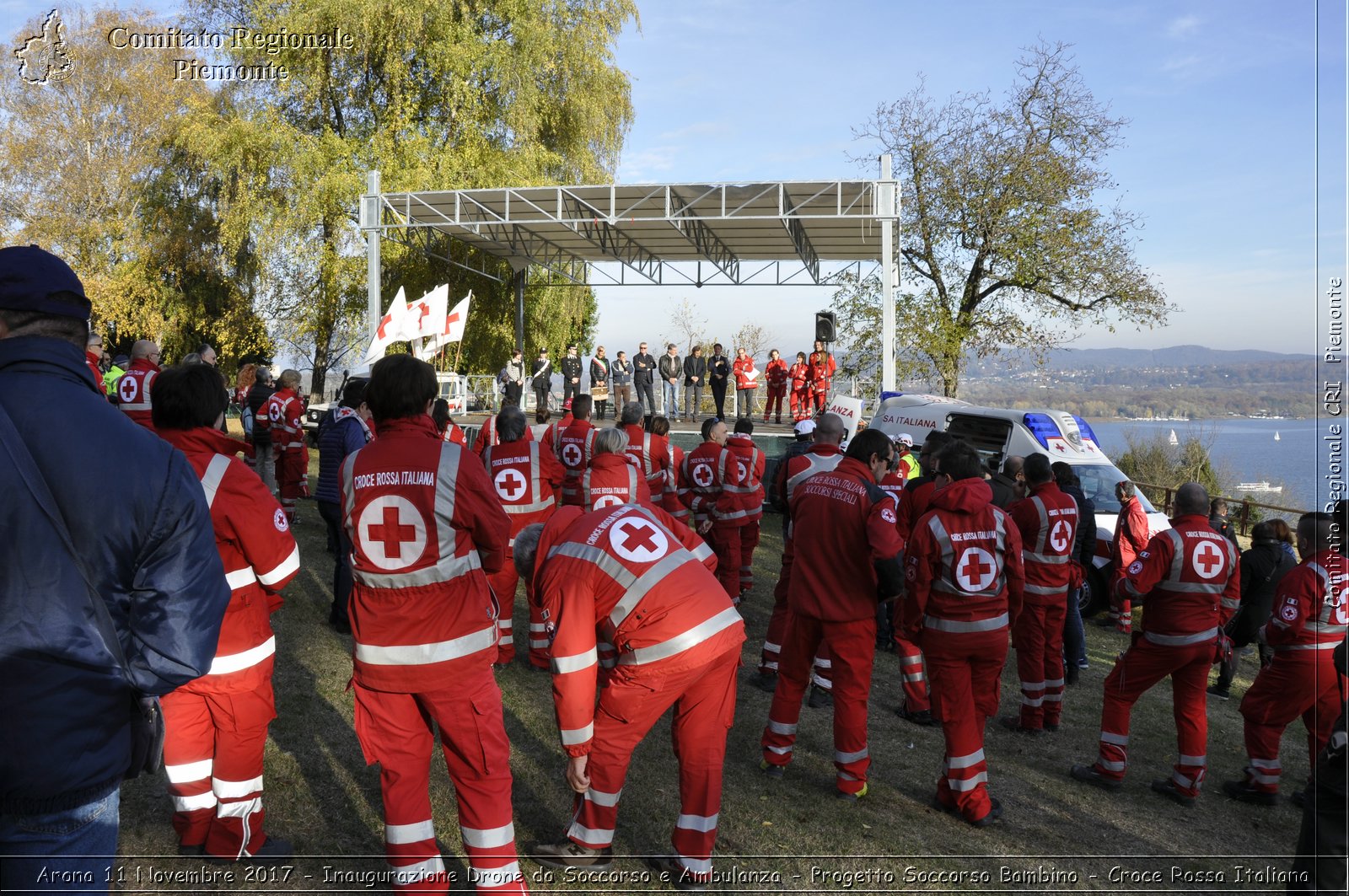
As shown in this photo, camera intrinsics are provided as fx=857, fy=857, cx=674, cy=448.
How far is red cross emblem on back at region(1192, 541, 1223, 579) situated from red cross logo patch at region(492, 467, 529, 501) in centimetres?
456

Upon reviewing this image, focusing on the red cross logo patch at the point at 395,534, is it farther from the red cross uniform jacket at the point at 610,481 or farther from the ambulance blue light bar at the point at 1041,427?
the ambulance blue light bar at the point at 1041,427

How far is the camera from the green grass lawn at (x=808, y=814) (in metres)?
3.90

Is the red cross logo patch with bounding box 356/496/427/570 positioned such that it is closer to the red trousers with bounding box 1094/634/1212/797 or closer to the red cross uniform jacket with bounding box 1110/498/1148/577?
the red trousers with bounding box 1094/634/1212/797

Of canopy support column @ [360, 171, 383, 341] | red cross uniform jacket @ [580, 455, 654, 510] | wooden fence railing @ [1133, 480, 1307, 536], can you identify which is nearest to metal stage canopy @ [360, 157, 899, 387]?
canopy support column @ [360, 171, 383, 341]

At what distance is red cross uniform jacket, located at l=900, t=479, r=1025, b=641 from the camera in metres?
4.56

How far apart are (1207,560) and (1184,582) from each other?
196mm

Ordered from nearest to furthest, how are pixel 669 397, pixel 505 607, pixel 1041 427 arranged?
pixel 505 607, pixel 1041 427, pixel 669 397

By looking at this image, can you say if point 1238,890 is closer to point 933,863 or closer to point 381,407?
point 933,863

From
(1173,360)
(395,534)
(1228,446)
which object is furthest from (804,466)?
(1173,360)

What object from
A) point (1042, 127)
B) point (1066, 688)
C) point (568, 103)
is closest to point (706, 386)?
point (568, 103)

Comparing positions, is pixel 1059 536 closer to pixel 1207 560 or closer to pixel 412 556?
pixel 1207 560

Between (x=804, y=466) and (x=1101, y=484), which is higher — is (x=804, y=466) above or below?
above

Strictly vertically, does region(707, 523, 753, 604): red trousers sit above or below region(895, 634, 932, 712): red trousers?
above

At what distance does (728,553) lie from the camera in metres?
8.66
